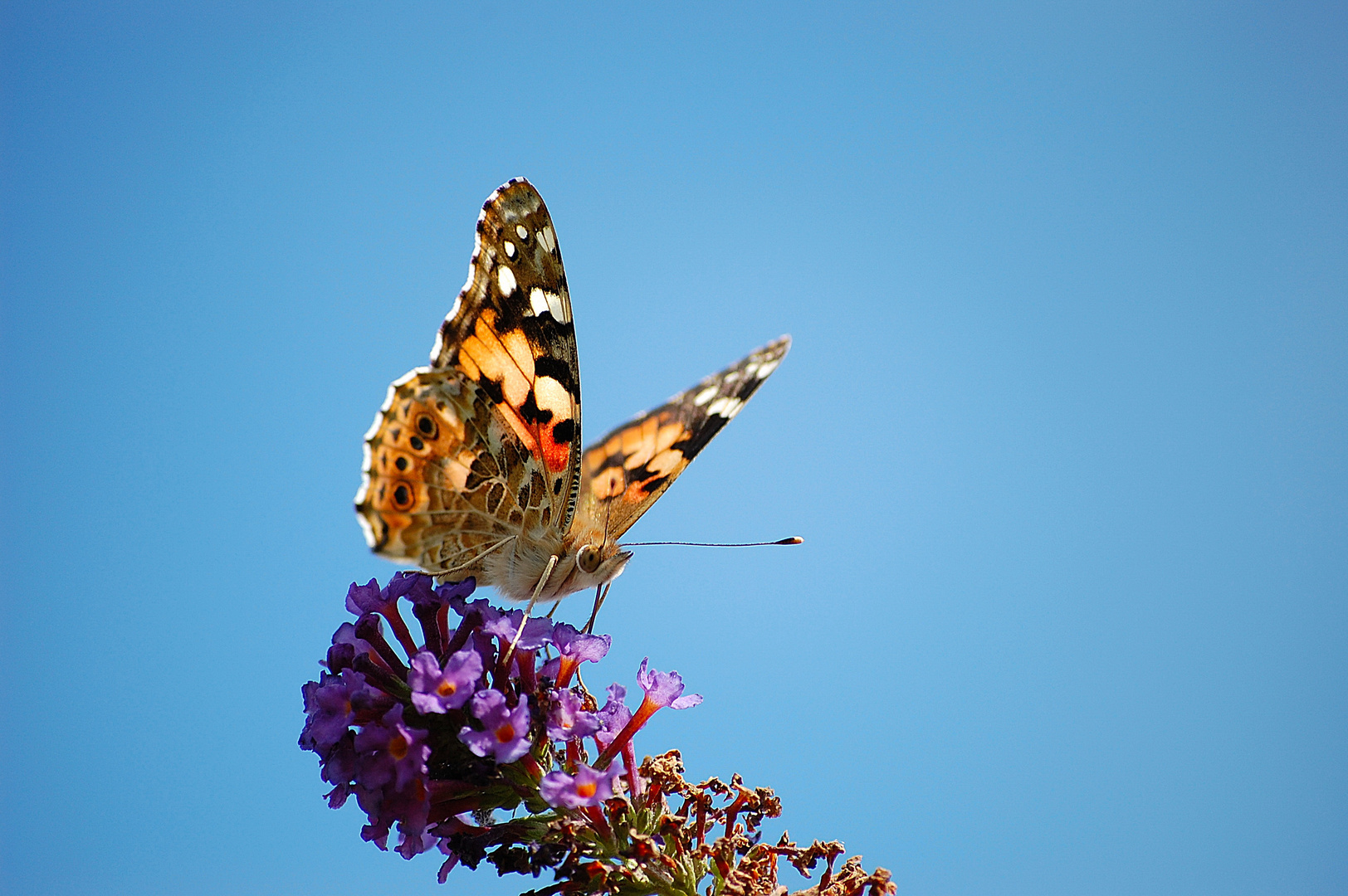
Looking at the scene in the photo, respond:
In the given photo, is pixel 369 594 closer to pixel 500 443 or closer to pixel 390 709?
pixel 390 709

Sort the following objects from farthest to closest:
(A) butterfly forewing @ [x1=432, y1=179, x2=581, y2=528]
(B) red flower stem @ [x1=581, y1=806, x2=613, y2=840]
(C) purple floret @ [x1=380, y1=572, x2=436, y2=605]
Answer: (A) butterfly forewing @ [x1=432, y1=179, x2=581, y2=528]
(C) purple floret @ [x1=380, y1=572, x2=436, y2=605]
(B) red flower stem @ [x1=581, y1=806, x2=613, y2=840]

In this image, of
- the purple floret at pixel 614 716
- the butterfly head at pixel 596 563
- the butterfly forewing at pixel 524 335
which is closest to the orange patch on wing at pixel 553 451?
the butterfly forewing at pixel 524 335

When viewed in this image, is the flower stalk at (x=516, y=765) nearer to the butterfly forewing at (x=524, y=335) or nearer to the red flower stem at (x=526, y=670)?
the red flower stem at (x=526, y=670)

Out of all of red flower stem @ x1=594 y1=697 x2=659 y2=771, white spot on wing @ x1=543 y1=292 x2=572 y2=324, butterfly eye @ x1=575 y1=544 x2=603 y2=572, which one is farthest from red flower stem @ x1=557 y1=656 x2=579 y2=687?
white spot on wing @ x1=543 y1=292 x2=572 y2=324

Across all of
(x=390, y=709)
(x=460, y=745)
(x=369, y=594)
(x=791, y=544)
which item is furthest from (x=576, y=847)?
(x=791, y=544)

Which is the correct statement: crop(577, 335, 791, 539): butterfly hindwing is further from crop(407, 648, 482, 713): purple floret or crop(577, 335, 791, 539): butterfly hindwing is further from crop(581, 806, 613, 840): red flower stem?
crop(581, 806, 613, 840): red flower stem
